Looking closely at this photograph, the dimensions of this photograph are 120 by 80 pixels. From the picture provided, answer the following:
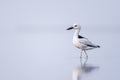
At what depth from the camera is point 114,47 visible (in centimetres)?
1795

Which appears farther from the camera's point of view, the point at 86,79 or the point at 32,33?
the point at 32,33

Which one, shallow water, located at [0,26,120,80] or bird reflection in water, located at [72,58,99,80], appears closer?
bird reflection in water, located at [72,58,99,80]

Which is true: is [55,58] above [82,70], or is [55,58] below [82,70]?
above

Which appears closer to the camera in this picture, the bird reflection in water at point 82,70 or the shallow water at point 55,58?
the bird reflection in water at point 82,70

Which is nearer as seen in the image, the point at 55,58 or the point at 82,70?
the point at 82,70

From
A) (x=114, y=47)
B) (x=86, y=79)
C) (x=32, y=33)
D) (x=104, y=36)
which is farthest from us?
(x=32, y=33)

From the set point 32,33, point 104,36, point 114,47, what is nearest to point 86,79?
point 114,47

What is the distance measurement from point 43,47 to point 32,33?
3.94m

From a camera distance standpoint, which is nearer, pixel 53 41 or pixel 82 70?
pixel 82 70

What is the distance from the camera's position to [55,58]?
16.4 m

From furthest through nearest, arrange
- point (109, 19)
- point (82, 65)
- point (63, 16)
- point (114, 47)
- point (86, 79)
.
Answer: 1. point (63, 16)
2. point (109, 19)
3. point (114, 47)
4. point (82, 65)
5. point (86, 79)

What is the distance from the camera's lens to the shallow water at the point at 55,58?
14094mm

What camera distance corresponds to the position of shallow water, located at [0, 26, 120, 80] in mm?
14094

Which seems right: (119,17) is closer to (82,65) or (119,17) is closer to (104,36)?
(104,36)
